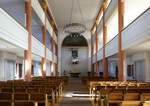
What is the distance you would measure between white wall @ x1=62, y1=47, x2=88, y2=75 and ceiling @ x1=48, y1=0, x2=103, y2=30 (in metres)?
10.4

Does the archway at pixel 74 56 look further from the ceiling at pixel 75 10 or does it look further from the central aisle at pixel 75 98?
the central aisle at pixel 75 98

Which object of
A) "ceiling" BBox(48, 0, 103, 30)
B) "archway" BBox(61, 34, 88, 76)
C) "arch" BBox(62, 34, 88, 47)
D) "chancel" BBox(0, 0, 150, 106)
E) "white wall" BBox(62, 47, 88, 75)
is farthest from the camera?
"white wall" BBox(62, 47, 88, 75)

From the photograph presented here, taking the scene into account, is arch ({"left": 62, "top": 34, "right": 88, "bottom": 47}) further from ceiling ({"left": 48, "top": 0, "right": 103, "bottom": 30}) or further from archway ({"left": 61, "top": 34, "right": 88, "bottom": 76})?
ceiling ({"left": 48, "top": 0, "right": 103, "bottom": 30})

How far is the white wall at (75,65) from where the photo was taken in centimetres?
4894

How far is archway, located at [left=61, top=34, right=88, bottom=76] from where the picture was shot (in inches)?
1919

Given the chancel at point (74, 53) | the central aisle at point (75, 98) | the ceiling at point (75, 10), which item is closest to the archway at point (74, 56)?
the chancel at point (74, 53)

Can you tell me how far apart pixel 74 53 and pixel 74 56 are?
505 mm

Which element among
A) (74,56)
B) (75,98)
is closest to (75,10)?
(75,98)

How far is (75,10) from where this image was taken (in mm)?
31422

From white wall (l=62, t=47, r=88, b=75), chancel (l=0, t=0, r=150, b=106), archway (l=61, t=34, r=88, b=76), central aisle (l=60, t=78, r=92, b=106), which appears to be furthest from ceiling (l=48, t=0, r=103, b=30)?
central aisle (l=60, t=78, r=92, b=106)

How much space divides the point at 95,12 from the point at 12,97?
→ 84.3 ft

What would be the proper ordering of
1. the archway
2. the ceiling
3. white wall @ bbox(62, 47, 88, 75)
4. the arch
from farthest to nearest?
white wall @ bbox(62, 47, 88, 75) < the archway < the arch < the ceiling

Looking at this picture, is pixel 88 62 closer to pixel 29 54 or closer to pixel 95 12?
pixel 95 12

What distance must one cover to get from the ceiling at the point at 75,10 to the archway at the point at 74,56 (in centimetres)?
964
